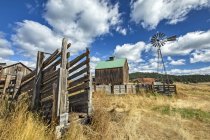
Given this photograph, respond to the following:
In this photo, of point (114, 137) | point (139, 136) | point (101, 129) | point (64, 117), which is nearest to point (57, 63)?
point (64, 117)

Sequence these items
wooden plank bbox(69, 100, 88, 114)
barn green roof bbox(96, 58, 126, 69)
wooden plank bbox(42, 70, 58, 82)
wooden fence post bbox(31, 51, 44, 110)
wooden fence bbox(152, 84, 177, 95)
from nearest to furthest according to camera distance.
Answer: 1. wooden plank bbox(42, 70, 58, 82)
2. wooden fence post bbox(31, 51, 44, 110)
3. wooden plank bbox(69, 100, 88, 114)
4. wooden fence bbox(152, 84, 177, 95)
5. barn green roof bbox(96, 58, 126, 69)

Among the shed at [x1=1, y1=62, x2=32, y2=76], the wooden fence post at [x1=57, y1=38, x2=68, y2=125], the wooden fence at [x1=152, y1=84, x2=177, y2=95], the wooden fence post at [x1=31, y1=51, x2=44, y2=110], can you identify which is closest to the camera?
the wooden fence post at [x1=57, y1=38, x2=68, y2=125]

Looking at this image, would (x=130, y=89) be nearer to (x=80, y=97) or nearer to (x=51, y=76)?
(x=80, y=97)

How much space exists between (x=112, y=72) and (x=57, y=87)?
30.2 metres

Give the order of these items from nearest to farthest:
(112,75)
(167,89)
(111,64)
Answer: (167,89) → (112,75) → (111,64)

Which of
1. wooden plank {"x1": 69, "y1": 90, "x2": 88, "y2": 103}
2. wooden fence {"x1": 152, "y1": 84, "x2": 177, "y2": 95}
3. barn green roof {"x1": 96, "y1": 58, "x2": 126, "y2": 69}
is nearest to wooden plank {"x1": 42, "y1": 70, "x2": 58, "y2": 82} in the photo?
wooden plank {"x1": 69, "y1": 90, "x2": 88, "y2": 103}

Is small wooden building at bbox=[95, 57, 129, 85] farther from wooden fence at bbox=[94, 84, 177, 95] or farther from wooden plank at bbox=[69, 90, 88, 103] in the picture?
wooden plank at bbox=[69, 90, 88, 103]

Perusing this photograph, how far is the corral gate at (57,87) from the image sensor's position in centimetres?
489

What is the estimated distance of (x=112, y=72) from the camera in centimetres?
3500

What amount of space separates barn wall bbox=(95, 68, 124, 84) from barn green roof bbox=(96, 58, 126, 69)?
82 centimetres

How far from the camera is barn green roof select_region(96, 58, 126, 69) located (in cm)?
3533

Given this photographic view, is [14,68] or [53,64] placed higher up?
[14,68]

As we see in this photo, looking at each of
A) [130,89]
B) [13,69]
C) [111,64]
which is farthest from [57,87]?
[13,69]

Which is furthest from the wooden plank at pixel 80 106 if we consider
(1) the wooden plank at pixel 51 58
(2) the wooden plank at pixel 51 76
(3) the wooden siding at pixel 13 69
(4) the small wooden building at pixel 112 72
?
(3) the wooden siding at pixel 13 69
